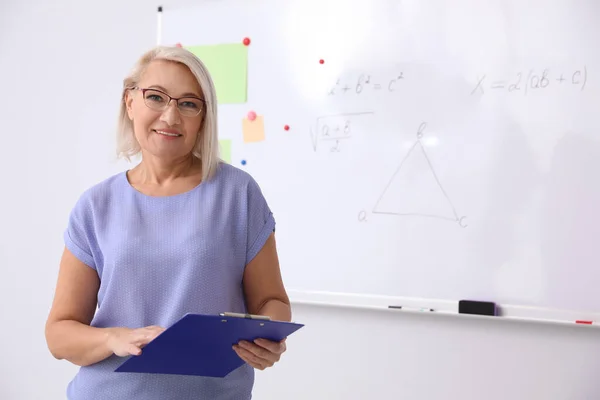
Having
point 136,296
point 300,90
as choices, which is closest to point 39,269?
point 300,90

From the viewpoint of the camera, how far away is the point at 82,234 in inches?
52.6

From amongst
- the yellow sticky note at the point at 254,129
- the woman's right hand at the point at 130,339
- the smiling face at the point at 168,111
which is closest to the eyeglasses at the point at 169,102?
the smiling face at the point at 168,111

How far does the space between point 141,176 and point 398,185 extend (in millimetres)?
1266

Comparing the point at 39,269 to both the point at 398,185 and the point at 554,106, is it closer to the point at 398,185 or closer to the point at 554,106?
the point at 398,185

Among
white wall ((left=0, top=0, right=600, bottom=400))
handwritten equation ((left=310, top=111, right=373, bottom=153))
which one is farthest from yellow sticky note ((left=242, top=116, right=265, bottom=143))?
white wall ((left=0, top=0, right=600, bottom=400))

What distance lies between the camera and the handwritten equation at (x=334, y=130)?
2578 millimetres

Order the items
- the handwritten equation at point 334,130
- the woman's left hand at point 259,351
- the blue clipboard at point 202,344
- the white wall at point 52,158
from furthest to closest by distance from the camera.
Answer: the white wall at point 52,158, the handwritten equation at point 334,130, the woman's left hand at point 259,351, the blue clipboard at point 202,344

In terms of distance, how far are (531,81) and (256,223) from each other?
1.33 meters

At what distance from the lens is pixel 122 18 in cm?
315

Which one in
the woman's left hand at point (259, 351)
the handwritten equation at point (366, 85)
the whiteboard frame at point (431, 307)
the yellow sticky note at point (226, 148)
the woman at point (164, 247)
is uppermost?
the handwritten equation at point (366, 85)

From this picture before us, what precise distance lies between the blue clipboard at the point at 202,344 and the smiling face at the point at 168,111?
0.37 metres

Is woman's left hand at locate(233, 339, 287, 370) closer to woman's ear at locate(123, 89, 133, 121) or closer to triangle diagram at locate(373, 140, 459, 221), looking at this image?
woman's ear at locate(123, 89, 133, 121)

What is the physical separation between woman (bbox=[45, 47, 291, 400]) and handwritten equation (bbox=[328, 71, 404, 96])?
1.27 m

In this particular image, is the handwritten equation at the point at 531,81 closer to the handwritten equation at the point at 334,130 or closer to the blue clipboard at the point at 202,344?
the handwritten equation at the point at 334,130
